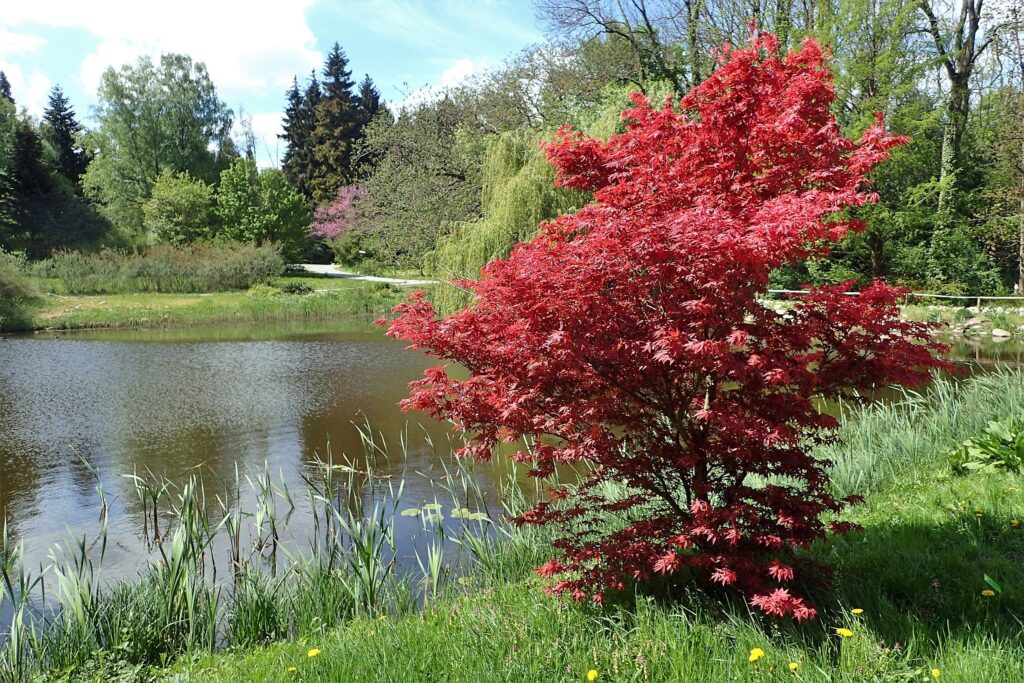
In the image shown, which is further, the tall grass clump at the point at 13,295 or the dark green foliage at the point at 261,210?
the dark green foliage at the point at 261,210

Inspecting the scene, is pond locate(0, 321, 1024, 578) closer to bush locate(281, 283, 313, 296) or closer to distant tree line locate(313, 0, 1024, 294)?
distant tree line locate(313, 0, 1024, 294)

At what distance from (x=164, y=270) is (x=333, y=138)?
1999 centimetres

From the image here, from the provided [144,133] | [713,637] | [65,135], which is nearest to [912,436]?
[713,637]

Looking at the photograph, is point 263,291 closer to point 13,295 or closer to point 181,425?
point 13,295

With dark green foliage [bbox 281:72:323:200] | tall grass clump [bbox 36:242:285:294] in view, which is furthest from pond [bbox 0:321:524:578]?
dark green foliage [bbox 281:72:323:200]

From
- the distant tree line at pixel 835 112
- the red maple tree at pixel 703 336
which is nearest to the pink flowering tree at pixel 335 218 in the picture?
the distant tree line at pixel 835 112

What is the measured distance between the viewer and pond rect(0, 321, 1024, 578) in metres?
7.33

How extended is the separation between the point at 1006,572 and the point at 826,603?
1.04 m

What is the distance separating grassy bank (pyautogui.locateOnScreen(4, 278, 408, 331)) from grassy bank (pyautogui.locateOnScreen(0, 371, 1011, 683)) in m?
22.2

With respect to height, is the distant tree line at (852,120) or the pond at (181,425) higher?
the distant tree line at (852,120)

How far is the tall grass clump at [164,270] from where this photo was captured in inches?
1092

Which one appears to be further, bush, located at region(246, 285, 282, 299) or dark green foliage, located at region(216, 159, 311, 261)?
dark green foliage, located at region(216, 159, 311, 261)

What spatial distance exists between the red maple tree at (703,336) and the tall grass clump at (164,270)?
27878mm

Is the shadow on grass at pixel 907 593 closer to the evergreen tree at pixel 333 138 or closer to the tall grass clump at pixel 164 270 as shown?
the tall grass clump at pixel 164 270
